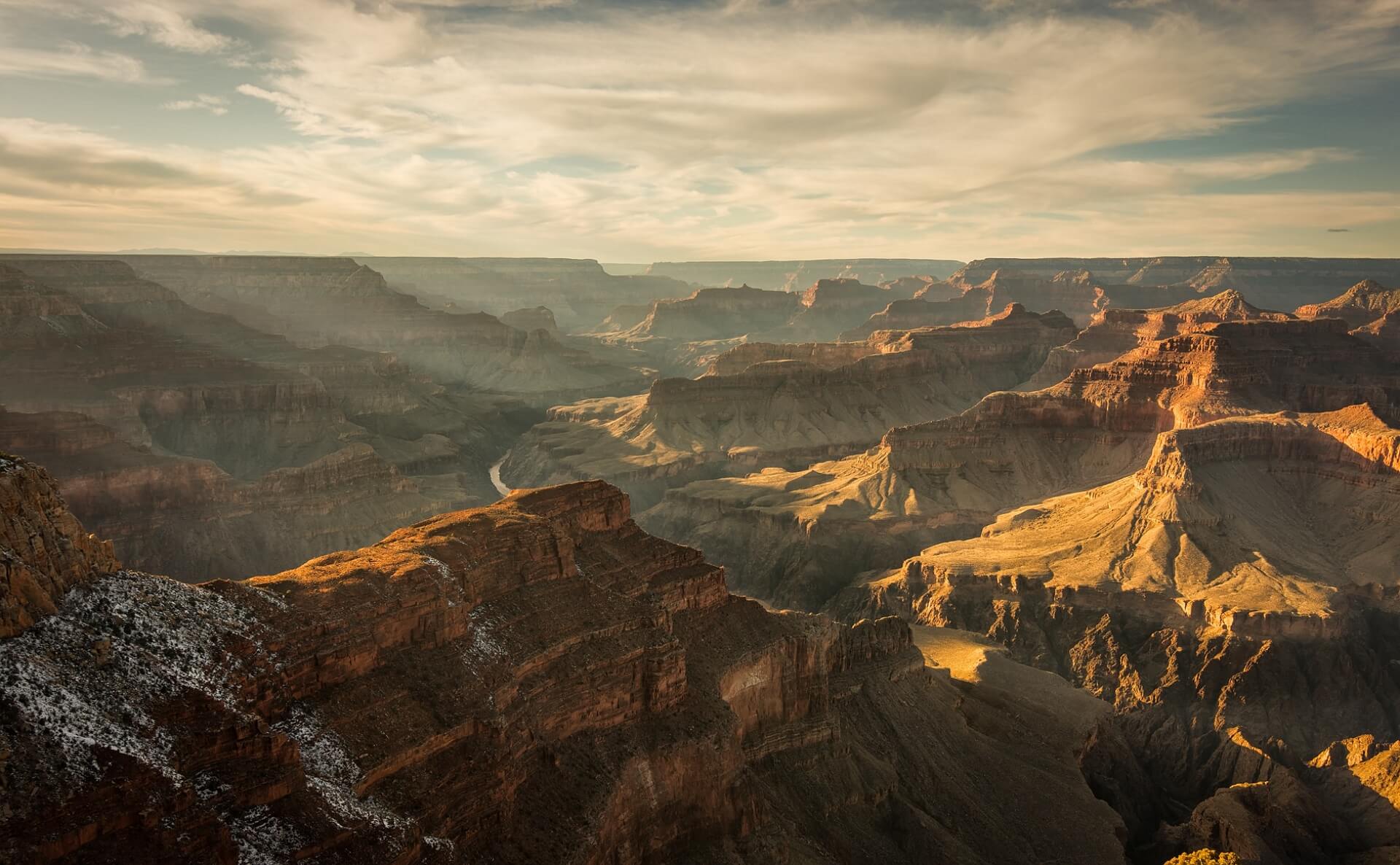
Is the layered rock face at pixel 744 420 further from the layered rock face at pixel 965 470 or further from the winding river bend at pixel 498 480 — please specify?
the layered rock face at pixel 965 470

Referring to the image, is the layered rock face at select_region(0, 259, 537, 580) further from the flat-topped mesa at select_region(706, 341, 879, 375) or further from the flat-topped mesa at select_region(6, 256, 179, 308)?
the flat-topped mesa at select_region(706, 341, 879, 375)

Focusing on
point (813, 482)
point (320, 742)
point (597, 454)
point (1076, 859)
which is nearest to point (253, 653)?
point (320, 742)

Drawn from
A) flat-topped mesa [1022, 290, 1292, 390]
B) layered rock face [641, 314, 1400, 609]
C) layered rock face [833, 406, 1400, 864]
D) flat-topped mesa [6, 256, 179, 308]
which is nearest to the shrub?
layered rock face [833, 406, 1400, 864]

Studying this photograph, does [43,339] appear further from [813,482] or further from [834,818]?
[834,818]

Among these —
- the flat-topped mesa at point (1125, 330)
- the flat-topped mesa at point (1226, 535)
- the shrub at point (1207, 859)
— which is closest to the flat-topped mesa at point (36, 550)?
the shrub at point (1207, 859)

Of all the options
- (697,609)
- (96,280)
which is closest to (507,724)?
(697,609)

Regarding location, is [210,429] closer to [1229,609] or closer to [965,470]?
[965,470]
